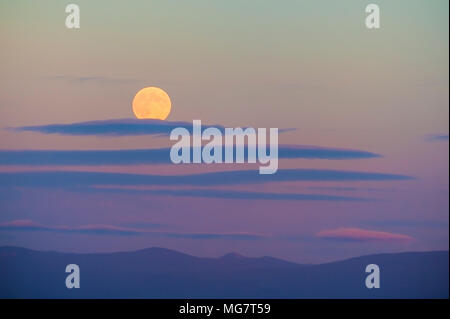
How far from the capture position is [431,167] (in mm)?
5488

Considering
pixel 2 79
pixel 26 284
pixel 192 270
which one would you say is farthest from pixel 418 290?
pixel 2 79

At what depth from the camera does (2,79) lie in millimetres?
5492

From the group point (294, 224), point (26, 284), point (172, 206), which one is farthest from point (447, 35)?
point (26, 284)

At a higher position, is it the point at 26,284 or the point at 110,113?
the point at 110,113

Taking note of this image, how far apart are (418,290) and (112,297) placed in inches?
66.6

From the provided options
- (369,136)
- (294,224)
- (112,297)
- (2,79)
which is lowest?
(112,297)

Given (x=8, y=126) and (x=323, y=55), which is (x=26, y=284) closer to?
(x=8, y=126)

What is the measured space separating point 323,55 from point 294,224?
0.95 metres

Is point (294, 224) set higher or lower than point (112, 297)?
higher

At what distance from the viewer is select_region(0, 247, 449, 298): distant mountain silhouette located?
5.50m

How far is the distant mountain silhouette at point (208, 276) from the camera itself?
550 centimetres

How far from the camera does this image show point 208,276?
18.1 feet

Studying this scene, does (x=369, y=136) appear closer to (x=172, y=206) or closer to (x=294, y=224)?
(x=294, y=224)

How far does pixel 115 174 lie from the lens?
550 cm
